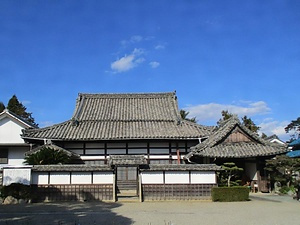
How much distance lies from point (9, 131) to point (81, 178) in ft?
53.2

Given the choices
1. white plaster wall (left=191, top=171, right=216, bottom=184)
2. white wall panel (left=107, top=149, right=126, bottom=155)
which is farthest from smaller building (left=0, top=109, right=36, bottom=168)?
white plaster wall (left=191, top=171, right=216, bottom=184)

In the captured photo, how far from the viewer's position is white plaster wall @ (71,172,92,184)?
19.8 meters

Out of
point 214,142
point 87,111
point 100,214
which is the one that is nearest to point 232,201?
point 214,142

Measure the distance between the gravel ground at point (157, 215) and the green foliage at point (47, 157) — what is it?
17.4 ft

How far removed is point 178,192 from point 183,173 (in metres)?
1.26

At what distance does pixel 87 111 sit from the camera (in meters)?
30.2

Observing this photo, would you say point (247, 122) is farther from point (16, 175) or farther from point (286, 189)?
point (16, 175)

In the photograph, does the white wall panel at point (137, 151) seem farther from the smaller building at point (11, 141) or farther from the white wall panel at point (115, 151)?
the smaller building at point (11, 141)

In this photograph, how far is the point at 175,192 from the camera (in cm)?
1998

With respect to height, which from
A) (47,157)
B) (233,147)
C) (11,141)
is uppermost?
(11,141)

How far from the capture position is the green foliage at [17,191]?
18766 millimetres

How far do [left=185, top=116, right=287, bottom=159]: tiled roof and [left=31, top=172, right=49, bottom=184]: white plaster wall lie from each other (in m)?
10.3

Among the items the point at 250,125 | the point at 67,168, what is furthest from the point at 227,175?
the point at 250,125

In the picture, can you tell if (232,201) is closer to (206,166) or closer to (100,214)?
(206,166)
